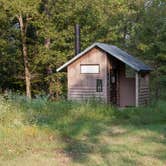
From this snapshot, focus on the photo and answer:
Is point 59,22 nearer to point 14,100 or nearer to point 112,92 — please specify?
point 112,92

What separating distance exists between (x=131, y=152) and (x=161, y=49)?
78.4ft

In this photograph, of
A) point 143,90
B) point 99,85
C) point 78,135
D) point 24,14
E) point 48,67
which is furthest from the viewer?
point 48,67

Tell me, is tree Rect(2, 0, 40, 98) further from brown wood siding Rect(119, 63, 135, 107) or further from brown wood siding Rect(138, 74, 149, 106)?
brown wood siding Rect(138, 74, 149, 106)

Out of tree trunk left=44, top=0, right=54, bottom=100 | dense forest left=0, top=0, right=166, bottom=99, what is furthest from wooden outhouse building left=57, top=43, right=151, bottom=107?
tree trunk left=44, top=0, right=54, bottom=100

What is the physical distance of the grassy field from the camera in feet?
32.4

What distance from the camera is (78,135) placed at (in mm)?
13766

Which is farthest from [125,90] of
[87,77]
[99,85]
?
[87,77]

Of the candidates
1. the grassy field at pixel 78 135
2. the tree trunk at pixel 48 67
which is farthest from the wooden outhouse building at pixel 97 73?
the tree trunk at pixel 48 67

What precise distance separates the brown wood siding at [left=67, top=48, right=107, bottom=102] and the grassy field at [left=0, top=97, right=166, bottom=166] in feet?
17.4

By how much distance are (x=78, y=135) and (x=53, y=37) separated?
68.9ft

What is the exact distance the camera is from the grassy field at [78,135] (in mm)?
9891

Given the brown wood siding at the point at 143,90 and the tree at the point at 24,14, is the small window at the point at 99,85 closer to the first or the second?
the brown wood siding at the point at 143,90

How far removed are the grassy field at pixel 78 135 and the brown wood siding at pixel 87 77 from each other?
5295 millimetres

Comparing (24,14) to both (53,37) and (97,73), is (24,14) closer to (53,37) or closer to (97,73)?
(53,37)
